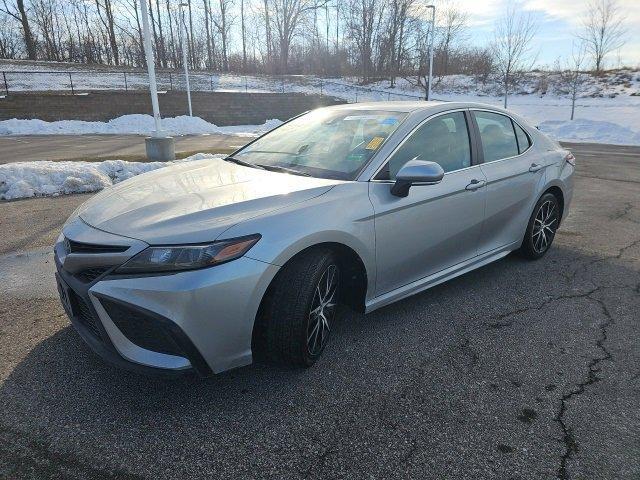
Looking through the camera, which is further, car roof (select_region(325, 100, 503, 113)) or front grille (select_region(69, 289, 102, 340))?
car roof (select_region(325, 100, 503, 113))

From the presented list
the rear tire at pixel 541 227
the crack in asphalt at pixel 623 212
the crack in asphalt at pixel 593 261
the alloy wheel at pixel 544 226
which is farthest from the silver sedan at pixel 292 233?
the crack in asphalt at pixel 623 212

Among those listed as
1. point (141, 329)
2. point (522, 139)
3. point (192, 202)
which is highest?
point (522, 139)

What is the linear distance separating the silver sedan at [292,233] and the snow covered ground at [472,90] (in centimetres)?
→ 2117

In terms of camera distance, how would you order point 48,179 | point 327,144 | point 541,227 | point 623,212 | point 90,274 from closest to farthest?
point 90,274
point 327,144
point 541,227
point 623,212
point 48,179

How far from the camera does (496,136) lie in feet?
13.1

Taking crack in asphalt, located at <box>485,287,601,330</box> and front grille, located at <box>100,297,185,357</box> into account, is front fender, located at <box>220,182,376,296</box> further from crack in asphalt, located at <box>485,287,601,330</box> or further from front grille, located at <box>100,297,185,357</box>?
crack in asphalt, located at <box>485,287,601,330</box>

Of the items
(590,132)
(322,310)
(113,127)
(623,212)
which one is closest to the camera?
(322,310)

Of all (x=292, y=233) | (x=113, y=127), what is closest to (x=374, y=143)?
(x=292, y=233)

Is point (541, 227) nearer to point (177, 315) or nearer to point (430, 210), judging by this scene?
point (430, 210)

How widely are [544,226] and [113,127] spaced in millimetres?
23401

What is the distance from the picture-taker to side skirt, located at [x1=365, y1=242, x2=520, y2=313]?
302cm

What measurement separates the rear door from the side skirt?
0.06 meters

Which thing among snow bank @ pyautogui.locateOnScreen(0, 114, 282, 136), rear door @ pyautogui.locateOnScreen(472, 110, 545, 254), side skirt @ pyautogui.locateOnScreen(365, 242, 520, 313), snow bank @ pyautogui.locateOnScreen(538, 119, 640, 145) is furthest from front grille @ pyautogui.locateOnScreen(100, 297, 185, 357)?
snow bank @ pyautogui.locateOnScreen(538, 119, 640, 145)

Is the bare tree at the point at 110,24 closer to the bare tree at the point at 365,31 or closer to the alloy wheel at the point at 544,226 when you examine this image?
the bare tree at the point at 365,31
